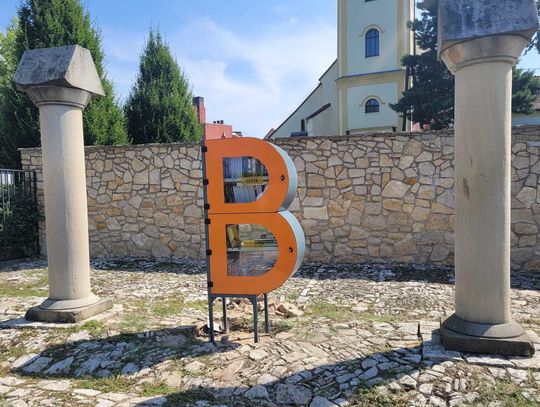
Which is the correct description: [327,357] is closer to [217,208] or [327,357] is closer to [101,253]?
[217,208]

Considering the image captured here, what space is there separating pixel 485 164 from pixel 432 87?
16.9m

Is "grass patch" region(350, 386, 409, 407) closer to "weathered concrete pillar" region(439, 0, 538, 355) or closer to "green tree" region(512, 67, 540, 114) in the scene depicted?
"weathered concrete pillar" region(439, 0, 538, 355)

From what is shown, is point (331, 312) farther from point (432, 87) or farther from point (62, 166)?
point (432, 87)

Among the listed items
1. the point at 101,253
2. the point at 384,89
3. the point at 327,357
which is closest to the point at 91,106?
the point at 101,253

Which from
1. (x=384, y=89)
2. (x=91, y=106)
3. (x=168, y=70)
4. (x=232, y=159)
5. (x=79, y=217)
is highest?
(x=384, y=89)

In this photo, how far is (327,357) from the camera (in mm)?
3387

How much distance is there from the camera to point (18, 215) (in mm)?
8250

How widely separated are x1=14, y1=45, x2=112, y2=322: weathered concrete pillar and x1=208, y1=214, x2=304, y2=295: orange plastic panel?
1.73 metres

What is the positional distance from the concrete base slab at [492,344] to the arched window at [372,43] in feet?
76.4

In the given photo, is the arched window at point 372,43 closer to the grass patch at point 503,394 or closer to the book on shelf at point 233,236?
the book on shelf at point 233,236

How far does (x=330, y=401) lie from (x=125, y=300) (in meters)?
3.52

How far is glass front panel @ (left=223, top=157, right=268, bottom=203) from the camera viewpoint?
365cm

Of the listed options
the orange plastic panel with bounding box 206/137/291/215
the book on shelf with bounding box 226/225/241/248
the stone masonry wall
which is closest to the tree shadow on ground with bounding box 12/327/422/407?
the book on shelf with bounding box 226/225/241/248

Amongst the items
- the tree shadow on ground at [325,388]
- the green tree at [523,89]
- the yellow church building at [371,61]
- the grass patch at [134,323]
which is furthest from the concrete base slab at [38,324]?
the yellow church building at [371,61]
